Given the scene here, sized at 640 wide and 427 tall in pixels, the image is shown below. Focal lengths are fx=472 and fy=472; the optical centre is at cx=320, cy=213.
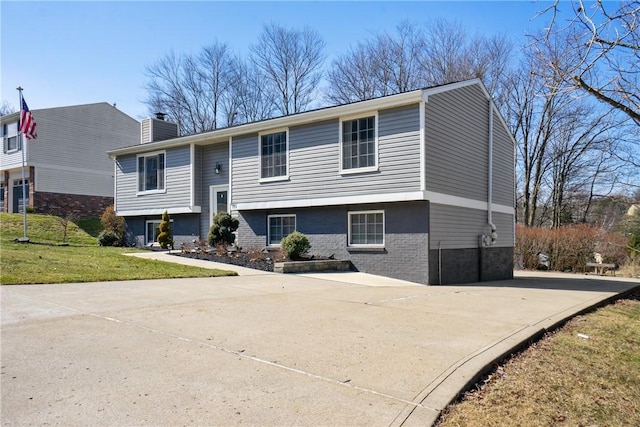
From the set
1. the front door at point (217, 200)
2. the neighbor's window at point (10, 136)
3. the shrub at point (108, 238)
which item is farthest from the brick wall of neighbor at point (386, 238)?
the neighbor's window at point (10, 136)

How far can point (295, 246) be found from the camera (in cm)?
1458

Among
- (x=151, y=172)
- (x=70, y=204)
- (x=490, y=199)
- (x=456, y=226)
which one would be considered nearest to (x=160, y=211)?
(x=151, y=172)

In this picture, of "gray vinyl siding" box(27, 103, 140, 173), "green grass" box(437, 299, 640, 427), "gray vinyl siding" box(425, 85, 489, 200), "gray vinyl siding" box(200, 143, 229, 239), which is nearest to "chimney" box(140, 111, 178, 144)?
"gray vinyl siding" box(200, 143, 229, 239)

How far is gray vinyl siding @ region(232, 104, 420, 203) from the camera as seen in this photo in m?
13.7

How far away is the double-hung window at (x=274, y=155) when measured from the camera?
16.6 meters

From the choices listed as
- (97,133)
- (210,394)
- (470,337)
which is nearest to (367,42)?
(97,133)

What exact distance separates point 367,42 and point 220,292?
27.7m

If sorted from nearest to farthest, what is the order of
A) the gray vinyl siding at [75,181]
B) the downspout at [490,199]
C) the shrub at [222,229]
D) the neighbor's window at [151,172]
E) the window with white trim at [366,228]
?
1. the window with white trim at [366,228]
2. the shrub at [222,229]
3. the downspout at [490,199]
4. the neighbor's window at [151,172]
5. the gray vinyl siding at [75,181]

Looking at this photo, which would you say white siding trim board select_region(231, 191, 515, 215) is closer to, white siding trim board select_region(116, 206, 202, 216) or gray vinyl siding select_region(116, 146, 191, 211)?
white siding trim board select_region(116, 206, 202, 216)

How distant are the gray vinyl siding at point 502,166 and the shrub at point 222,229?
1022cm

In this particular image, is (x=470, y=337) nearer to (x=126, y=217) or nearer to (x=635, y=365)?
(x=635, y=365)

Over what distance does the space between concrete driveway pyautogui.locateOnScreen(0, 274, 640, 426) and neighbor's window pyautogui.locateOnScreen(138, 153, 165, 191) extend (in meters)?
12.3

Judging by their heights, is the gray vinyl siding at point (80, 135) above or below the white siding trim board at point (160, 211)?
above

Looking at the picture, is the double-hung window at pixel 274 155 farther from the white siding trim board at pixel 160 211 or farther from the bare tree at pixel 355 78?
the bare tree at pixel 355 78
